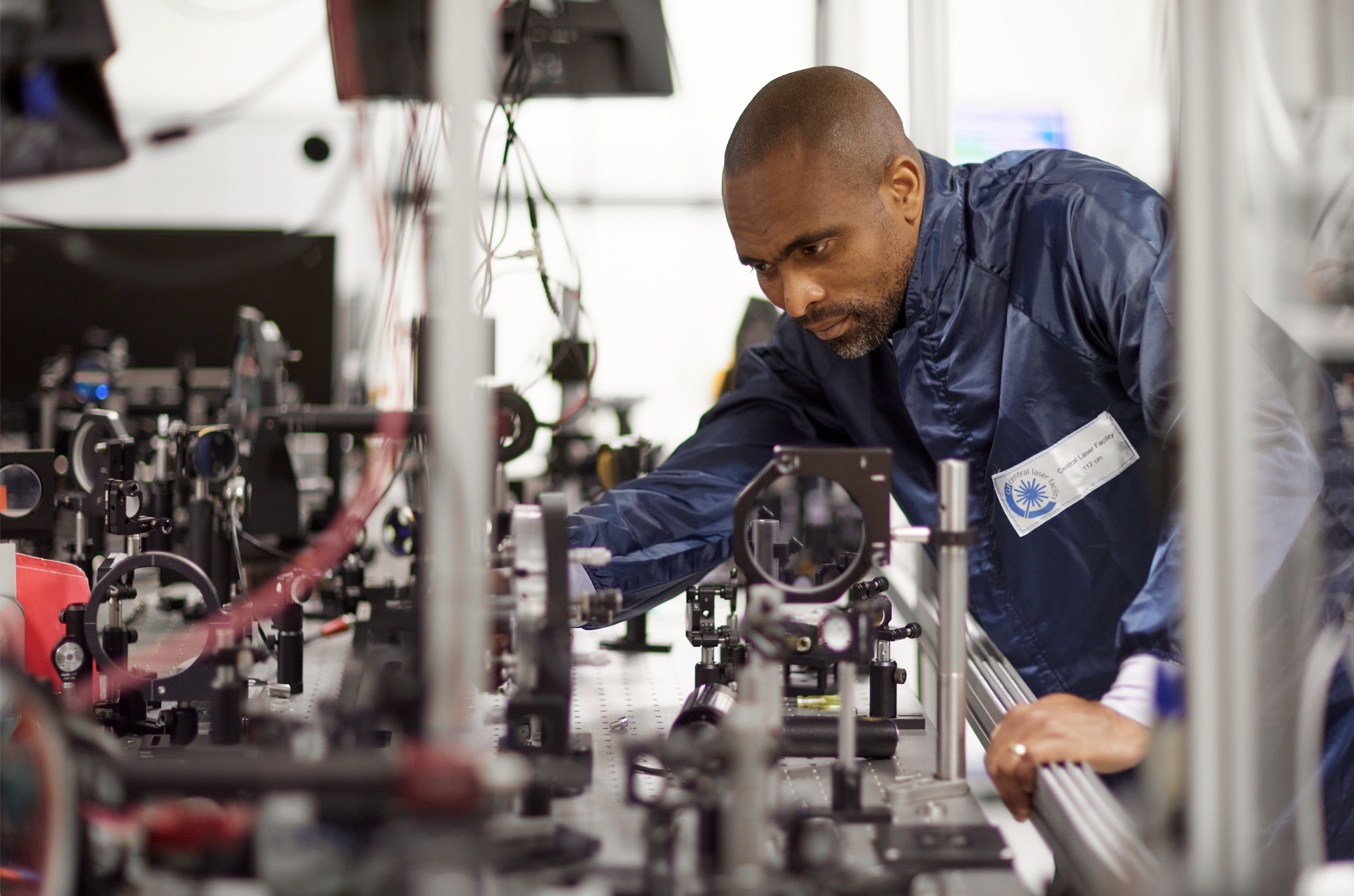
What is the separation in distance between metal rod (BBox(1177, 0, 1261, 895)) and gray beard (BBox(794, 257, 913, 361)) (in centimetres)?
74

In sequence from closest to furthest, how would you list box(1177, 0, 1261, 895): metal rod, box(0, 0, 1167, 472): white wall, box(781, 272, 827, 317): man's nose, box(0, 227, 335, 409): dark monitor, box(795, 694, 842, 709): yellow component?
box(1177, 0, 1261, 895): metal rod, box(795, 694, 842, 709): yellow component, box(781, 272, 827, 317): man's nose, box(0, 227, 335, 409): dark monitor, box(0, 0, 1167, 472): white wall

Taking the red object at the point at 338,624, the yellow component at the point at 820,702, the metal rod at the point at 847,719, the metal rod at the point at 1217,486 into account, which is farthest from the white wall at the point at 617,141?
the metal rod at the point at 1217,486

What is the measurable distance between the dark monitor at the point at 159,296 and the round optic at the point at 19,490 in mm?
1167

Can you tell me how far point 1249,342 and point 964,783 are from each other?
1.55ft

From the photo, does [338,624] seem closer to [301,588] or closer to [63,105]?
[301,588]

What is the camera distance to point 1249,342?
24.3 inches

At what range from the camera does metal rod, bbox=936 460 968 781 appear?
2.98 ft

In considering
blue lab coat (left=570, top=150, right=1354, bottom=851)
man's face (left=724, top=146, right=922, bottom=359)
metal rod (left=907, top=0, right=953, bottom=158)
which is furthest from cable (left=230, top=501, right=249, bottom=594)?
metal rod (left=907, top=0, right=953, bottom=158)

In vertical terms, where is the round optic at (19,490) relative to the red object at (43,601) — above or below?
above

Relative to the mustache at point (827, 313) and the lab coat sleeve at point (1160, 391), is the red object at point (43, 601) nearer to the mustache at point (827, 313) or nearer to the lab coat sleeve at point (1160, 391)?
the mustache at point (827, 313)

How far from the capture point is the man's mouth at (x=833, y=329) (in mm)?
1396

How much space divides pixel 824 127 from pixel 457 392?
2.80 ft

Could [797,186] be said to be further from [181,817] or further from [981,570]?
[181,817]

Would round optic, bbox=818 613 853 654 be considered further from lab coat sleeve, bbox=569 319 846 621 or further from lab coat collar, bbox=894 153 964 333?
lab coat collar, bbox=894 153 964 333
